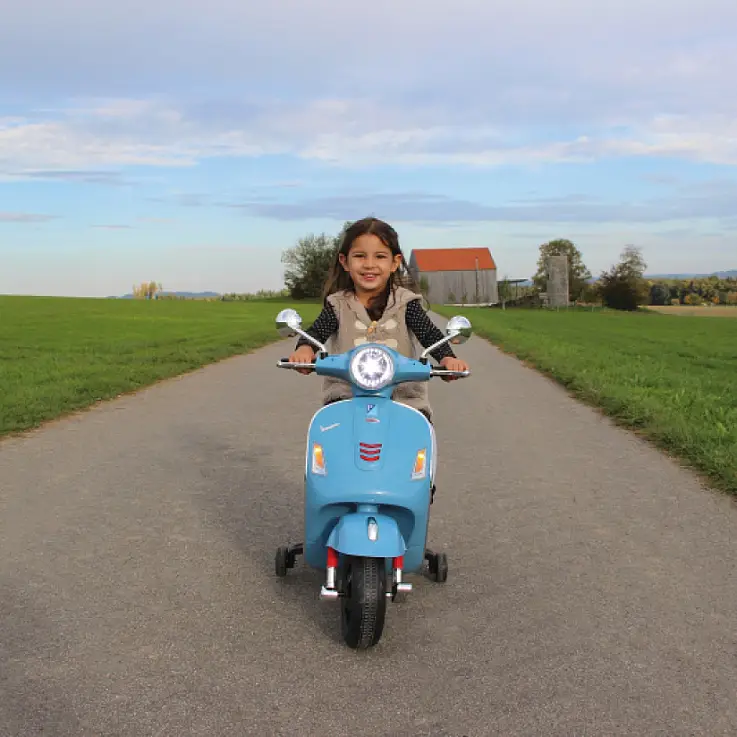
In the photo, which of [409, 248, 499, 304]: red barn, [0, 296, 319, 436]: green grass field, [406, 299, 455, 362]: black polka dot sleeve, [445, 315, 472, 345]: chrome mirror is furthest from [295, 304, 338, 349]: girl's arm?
[409, 248, 499, 304]: red barn

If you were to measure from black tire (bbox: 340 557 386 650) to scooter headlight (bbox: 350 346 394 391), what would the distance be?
2.35 feet

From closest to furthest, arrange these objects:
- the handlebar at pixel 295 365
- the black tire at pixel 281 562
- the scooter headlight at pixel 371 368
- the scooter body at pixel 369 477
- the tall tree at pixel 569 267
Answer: the scooter body at pixel 369 477 < the scooter headlight at pixel 371 368 < the handlebar at pixel 295 365 < the black tire at pixel 281 562 < the tall tree at pixel 569 267

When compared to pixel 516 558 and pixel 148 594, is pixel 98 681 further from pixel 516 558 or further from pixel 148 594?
pixel 516 558

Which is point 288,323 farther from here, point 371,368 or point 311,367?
point 371,368

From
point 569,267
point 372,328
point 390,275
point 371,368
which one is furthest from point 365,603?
point 569,267

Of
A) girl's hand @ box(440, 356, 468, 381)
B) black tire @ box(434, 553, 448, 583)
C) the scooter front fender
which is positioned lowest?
black tire @ box(434, 553, 448, 583)

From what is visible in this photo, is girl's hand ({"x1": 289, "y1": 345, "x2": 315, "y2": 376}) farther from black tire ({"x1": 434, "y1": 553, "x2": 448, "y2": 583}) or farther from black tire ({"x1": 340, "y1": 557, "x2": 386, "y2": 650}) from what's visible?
black tire ({"x1": 434, "y1": 553, "x2": 448, "y2": 583})

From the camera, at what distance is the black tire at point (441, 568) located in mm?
4414

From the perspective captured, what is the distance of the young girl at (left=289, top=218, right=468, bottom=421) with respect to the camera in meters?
4.33

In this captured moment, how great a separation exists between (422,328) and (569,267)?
114870mm

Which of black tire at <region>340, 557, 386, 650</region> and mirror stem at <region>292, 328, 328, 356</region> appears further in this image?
mirror stem at <region>292, 328, 328, 356</region>

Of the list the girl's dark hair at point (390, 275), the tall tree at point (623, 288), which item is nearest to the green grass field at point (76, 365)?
the girl's dark hair at point (390, 275)

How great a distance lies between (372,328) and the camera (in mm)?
4406

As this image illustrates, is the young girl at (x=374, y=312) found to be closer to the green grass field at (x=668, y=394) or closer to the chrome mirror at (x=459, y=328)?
the chrome mirror at (x=459, y=328)
